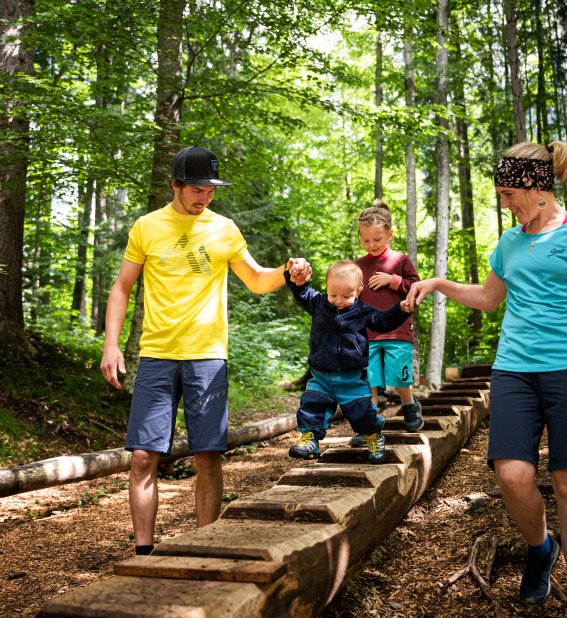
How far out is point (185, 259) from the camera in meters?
3.76

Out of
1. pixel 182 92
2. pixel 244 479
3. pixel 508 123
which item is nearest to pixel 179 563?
pixel 244 479

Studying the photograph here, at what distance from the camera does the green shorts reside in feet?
18.0

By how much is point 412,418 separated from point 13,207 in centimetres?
689

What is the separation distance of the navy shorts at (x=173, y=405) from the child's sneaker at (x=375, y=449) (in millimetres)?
1109

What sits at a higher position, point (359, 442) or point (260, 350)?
point (359, 442)

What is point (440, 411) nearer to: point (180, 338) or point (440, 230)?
point (180, 338)

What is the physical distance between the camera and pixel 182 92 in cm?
868

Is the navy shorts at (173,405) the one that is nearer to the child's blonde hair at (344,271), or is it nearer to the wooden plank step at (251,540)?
the wooden plank step at (251,540)

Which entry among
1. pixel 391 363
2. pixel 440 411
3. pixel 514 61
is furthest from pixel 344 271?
pixel 514 61

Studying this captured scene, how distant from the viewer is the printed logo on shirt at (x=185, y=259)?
3748mm

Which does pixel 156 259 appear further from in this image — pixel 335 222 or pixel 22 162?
pixel 335 222

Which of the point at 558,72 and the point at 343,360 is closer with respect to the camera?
the point at 343,360

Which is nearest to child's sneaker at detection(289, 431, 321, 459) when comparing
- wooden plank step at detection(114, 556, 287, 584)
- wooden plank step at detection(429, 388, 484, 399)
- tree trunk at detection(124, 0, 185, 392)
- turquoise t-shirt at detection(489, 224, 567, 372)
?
turquoise t-shirt at detection(489, 224, 567, 372)

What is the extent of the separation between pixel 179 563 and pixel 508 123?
20928 mm
